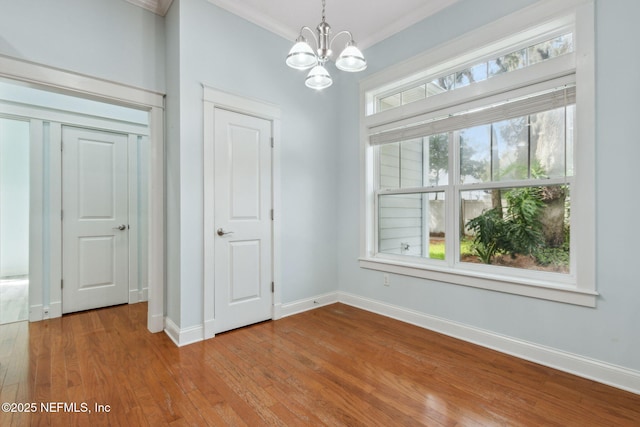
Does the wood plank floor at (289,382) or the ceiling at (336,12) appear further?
the ceiling at (336,12)

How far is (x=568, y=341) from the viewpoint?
216cm

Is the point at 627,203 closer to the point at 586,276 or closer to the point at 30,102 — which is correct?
the point at 586,276

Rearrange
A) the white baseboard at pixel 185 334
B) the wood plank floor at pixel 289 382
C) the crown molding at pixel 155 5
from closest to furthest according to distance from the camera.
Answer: the wood plank floor at pixel 289 382, the white baseboard at pixel 185 334, the crown molding at pixel 155 5

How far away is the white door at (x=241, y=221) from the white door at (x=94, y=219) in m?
1.78

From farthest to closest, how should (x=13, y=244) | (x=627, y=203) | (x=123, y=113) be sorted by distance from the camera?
1. (x=13, y=244)
2. (x=123, y=113)
3. (x=627, y=203)

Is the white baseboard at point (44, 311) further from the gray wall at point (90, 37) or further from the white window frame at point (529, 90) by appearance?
the white window frame at point (529, 90)

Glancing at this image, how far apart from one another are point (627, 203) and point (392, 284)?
1998 millimetres

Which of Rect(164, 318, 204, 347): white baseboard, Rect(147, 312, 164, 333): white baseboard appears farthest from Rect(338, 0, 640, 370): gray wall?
Rect(147, 312, 164, 333): white baseboard

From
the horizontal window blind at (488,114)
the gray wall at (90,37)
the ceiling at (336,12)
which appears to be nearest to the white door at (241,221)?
the gray wall at (90,37)

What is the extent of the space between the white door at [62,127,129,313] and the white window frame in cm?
315

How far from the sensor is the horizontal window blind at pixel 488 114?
2229 millimetres

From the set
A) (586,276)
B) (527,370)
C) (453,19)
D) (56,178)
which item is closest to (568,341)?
(527,370)

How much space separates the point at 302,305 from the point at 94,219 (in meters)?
2.71

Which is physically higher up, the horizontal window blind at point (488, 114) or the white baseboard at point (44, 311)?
the horizontal window blind at point (488, 114)
